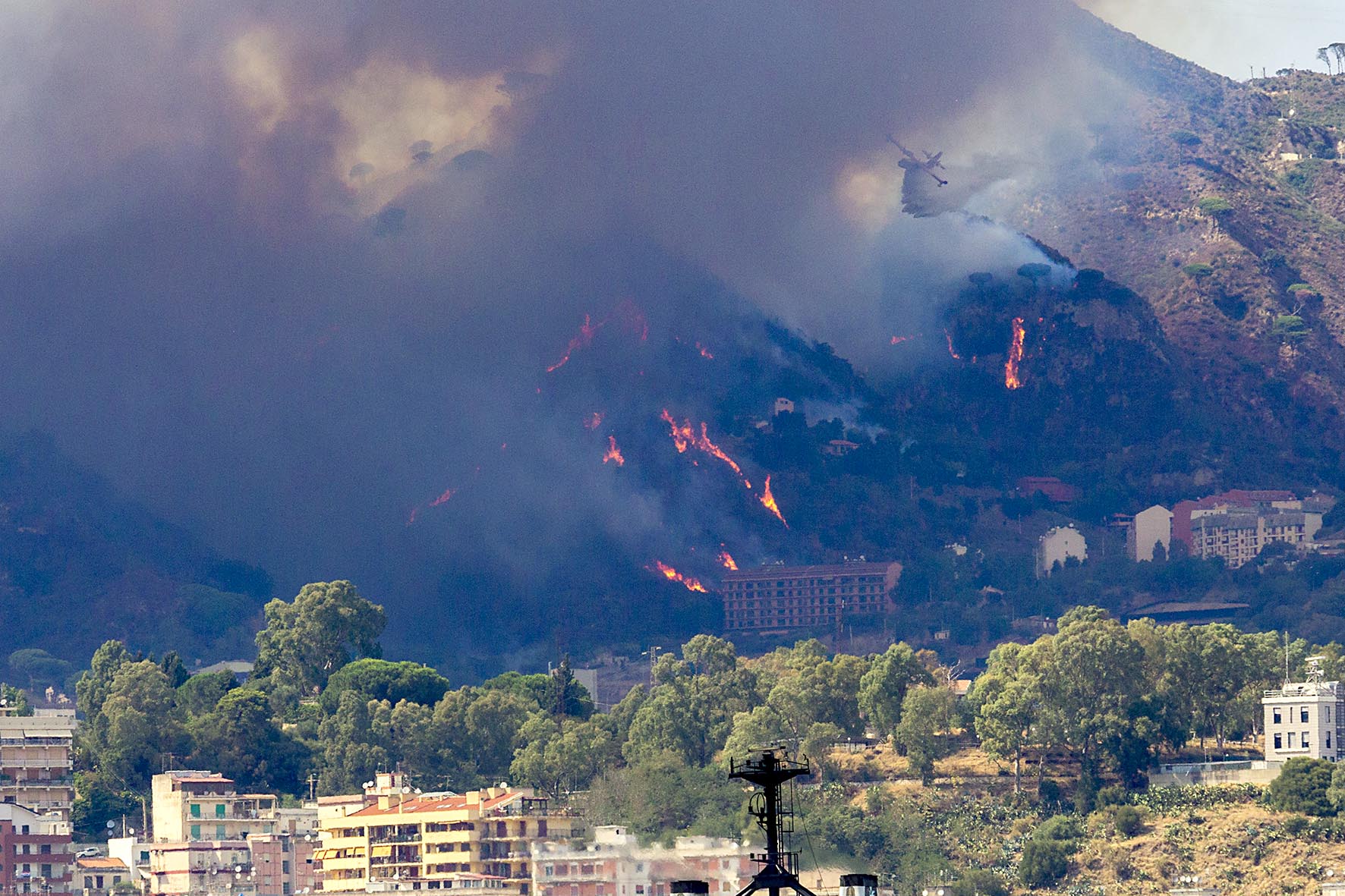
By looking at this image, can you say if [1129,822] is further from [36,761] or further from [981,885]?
[36,761]

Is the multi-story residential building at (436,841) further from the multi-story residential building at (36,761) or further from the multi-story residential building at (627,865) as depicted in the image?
the multi-story residential building at (36,761)

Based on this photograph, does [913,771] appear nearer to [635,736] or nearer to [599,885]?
Answer: [635,736]

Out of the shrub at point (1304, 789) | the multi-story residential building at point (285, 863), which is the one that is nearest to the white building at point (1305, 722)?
the shrub at point (1304, 789)

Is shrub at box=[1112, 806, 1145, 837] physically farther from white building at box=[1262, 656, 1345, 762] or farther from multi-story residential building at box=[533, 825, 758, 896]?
multi-story residential building at box=[533, 825, 758, 896]

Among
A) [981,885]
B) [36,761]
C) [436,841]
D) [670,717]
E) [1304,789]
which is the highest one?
[670,717]

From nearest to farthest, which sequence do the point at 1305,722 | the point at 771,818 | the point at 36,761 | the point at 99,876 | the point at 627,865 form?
the point at 771,818
the point at 627,865
the point at 99,876
the point at 36,761
the point at 1305,722

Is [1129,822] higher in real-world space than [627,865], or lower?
higher

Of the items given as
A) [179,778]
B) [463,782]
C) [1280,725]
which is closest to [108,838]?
[179,778]

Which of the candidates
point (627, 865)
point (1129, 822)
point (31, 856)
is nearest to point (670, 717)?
point (1129, 822)
